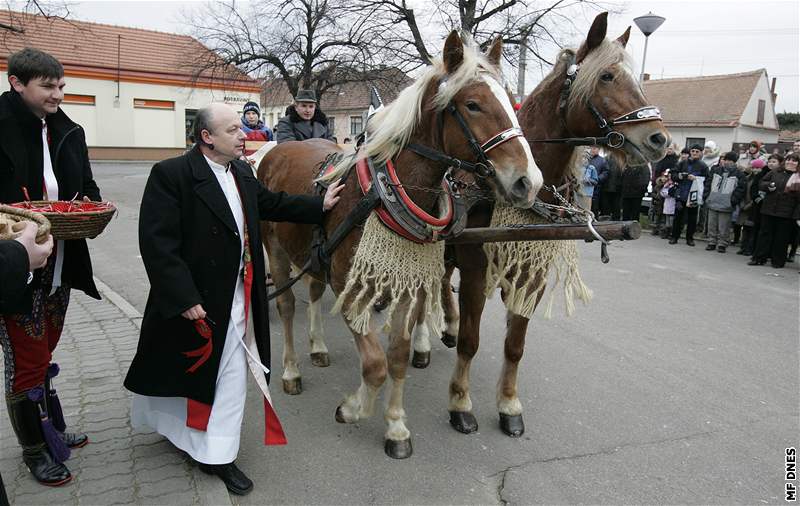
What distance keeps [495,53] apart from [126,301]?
4825mm

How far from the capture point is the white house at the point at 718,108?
34312 millimetres

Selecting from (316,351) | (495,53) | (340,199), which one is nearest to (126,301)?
(316,351)

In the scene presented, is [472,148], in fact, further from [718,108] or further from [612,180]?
[718,108]

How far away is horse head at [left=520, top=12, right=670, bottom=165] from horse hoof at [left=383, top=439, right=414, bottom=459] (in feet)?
6.89

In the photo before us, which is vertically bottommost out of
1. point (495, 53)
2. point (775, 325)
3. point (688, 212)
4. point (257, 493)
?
point (257, 493)

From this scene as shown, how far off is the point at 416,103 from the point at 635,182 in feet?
34.5

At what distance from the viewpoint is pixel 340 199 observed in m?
3.20

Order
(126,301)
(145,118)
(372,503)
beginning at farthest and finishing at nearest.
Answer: (145,118) → (126,301) → (372,503)

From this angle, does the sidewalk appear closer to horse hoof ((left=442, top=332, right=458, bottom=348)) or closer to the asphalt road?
the asphalt road

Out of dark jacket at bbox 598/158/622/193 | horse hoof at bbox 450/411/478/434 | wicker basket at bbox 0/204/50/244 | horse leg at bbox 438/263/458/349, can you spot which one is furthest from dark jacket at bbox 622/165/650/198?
wicker basket at bbox 0/204/50/244

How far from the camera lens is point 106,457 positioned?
301cm

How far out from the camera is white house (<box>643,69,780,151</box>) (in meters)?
34.3

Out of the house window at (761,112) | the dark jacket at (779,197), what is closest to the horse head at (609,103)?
the dark jacket at (779,197)

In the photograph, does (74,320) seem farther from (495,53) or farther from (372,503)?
(495,53)
